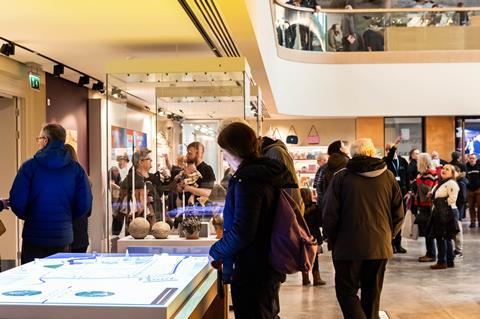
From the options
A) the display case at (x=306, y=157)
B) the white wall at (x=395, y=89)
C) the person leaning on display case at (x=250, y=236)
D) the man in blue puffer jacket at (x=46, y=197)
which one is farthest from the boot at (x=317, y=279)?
the display case at (x=306, y=157)

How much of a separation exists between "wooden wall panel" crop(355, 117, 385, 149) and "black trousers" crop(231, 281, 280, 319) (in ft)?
41.9

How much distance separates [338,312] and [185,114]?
7.81 ft

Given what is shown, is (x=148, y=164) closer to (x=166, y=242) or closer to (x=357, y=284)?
(x=166, y=242)

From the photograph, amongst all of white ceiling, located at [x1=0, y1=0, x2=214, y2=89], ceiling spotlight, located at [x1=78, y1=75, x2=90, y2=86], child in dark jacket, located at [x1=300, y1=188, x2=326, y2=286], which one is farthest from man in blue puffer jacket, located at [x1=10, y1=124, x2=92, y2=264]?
ceiling spotlight, located at [x1=78, y1=75, x2=90, y2=86]

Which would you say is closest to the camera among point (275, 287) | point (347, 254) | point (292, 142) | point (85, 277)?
point (85, 277)

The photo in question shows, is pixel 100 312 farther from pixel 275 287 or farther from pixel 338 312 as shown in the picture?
pixel 338 312

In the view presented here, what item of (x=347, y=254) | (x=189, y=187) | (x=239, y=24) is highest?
(x=239, y=24)

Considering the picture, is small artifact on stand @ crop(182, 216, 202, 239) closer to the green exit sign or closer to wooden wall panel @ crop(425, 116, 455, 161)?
the green exit sign

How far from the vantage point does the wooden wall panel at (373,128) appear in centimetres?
1538

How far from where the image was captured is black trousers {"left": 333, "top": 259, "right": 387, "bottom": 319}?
440 centimetres

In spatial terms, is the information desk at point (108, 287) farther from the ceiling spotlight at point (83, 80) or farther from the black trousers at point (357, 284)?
the ceiling spotlight at point (83, 80)

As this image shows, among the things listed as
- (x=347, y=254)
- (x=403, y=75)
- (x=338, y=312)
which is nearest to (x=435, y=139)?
(x=403, y=75)

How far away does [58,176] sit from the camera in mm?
4480

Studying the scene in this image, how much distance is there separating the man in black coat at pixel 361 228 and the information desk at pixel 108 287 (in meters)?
1.29
